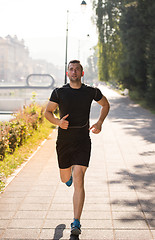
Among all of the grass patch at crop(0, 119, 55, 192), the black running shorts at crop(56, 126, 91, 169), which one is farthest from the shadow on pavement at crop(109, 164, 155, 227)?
the grass patch at crop(0, 119, 55, 192)

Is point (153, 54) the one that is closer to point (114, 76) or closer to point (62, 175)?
point (114, 76)

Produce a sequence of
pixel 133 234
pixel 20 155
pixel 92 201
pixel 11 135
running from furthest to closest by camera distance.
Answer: pixel 11 135 < pixel 20 155 < pixel 92 201 < pixel 133 234

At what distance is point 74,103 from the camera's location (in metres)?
4.34

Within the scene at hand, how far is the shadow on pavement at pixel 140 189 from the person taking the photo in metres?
4.96

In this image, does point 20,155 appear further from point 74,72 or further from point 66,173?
point 74,72

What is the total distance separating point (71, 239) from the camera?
13.3ft

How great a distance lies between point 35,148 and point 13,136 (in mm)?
985

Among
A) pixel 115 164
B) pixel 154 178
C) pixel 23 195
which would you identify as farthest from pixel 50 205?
pixel 115 164

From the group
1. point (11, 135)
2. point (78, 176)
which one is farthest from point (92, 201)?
point (11, 135)

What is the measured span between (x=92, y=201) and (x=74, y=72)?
6.78 ft

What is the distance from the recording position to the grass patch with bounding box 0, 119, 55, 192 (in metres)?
7.47

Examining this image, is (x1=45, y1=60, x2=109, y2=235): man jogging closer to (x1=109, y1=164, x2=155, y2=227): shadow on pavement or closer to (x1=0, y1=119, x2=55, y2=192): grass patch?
(x1=109, y1=164, x2=155, y2=227): shadow on pavement

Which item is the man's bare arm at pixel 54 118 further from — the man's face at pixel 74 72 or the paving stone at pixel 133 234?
the paving stone at pixel 133 234

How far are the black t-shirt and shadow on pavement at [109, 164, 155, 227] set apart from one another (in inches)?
53.9
